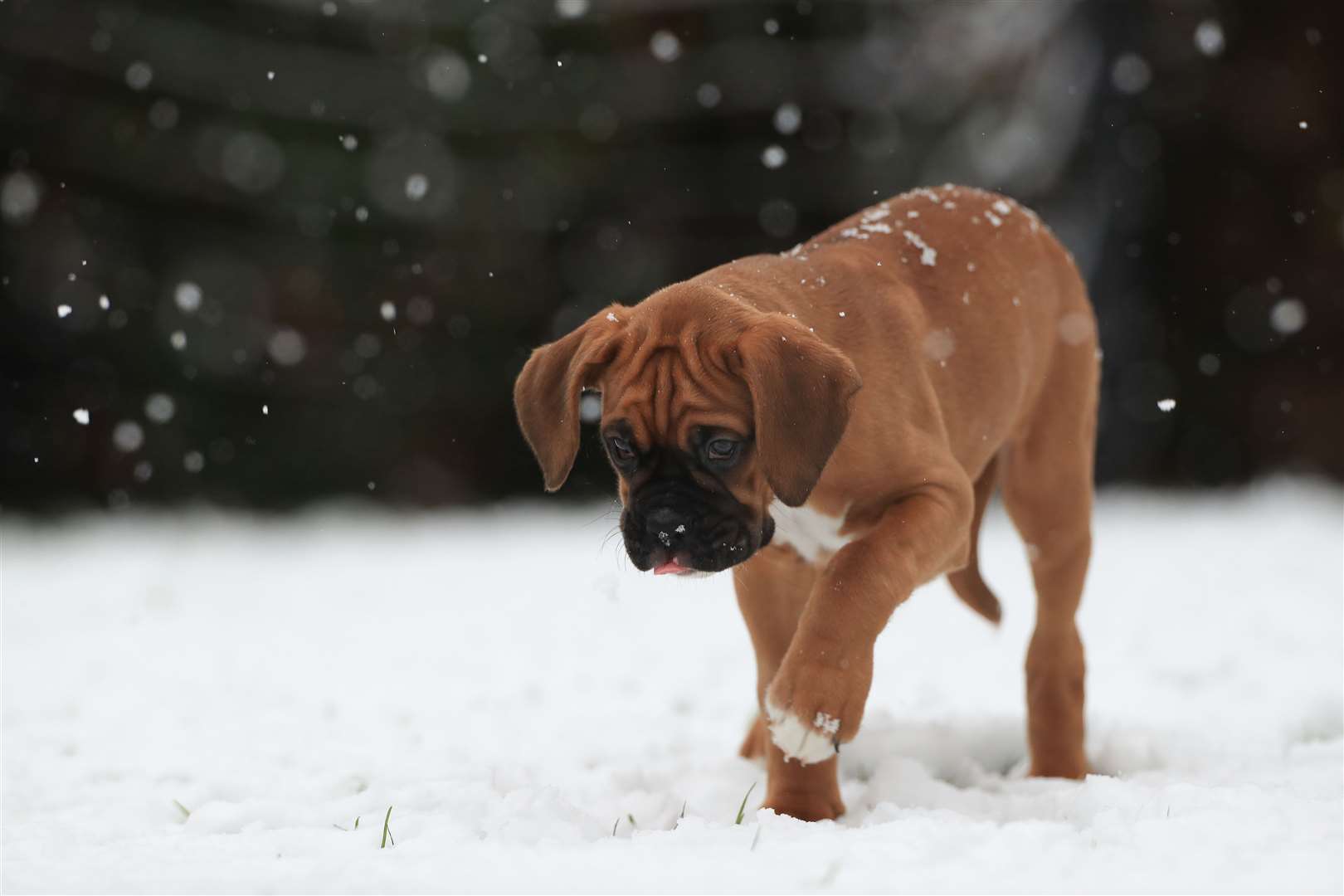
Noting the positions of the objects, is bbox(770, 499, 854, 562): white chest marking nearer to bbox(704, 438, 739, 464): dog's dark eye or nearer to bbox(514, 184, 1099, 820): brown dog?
bbox(514, 184, 1099, 820): brown dog

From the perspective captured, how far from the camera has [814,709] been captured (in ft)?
10.6

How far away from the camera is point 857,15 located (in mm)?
13297

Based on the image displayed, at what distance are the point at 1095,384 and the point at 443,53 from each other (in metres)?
9.83

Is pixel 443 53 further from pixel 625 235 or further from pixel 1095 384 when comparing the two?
pixel 1095 384

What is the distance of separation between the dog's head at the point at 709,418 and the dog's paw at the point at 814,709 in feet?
1.10

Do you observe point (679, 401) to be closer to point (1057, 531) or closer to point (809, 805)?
point (809, 805)

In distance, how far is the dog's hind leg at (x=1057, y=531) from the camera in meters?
4.52

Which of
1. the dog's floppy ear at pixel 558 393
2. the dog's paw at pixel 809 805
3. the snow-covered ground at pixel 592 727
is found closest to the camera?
the snow-covered ground at pixel 592 727

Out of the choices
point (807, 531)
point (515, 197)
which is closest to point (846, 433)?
point (807, 531)

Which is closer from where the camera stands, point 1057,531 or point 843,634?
point 843,634

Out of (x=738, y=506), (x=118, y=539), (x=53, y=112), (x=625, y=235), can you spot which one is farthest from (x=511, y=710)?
(x=53, y=112)

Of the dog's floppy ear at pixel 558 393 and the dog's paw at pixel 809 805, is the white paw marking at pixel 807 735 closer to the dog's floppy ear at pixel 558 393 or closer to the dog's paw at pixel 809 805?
the dog's paw at pixel 809 805

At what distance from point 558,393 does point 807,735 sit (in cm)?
115

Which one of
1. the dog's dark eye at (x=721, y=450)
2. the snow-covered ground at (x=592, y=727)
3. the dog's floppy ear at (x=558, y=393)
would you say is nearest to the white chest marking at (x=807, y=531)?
the dog's dark eye at (x=721, y=450)
